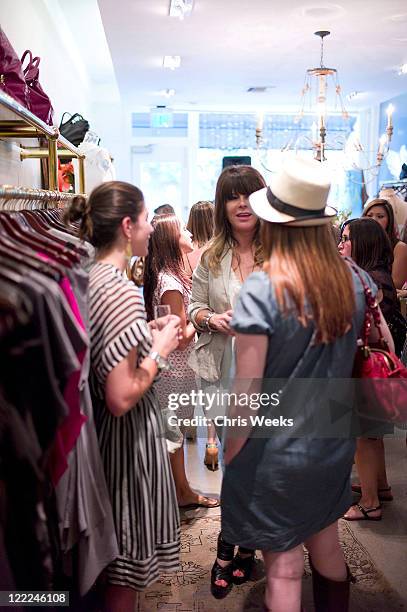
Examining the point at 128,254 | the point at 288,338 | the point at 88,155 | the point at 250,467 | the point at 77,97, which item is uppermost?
the point at 77,97

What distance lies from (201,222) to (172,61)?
2.94 m

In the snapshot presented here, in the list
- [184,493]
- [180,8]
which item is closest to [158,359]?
[184,493]

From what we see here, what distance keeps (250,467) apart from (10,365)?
0.72 metres

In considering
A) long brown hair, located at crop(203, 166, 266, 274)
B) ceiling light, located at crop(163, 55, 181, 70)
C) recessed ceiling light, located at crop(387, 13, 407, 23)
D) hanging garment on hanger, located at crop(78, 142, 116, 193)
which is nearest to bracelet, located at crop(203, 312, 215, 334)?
long brown hair, located at crop(203, 166, 266, 274)

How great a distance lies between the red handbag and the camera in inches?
66.6

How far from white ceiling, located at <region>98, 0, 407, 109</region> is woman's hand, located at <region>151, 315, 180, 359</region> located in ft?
10.7

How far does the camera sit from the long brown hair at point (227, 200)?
88.0 inches

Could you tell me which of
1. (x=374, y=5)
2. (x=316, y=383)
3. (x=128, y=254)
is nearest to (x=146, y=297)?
(x=128, y=254)

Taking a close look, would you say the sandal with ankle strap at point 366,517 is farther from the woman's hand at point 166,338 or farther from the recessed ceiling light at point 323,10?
the recessed ceiling light at point 323,10

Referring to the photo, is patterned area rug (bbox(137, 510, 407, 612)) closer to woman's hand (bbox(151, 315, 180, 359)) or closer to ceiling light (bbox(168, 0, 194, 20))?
woman's hand (bbox(151, 315, 180, 359))

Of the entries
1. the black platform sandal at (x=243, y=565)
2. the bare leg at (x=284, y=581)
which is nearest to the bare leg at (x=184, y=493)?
the black platform sandal at (x=243, y=565)

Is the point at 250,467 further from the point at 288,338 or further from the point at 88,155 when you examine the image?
the point at 88,155

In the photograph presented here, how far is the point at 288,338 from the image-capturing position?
1.45m

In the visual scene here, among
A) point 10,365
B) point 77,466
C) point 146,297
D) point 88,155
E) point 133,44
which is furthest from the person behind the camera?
point 133,44
